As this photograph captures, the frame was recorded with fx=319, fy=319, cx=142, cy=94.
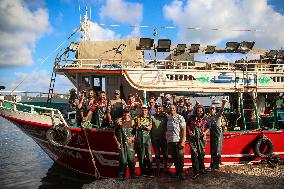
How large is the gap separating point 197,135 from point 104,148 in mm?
3123

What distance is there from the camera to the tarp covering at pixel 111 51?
13.3 m

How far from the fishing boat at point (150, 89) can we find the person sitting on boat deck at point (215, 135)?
24.6 inches

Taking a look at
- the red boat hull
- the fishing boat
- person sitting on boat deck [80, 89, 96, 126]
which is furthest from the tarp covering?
the red boat hull

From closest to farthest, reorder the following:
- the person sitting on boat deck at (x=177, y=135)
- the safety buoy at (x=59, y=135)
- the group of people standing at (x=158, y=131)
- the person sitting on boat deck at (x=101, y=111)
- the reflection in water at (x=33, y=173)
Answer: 1. the person sitting on boat deck at (x=177, y=135)
2. the group of people standing at (x=158, y=131)
3. the person sitting on boat deck at (x=101, y=111)
4. the safety buoy at (x=59, y=135)
5. the reflection in water at (x=33, y=173)

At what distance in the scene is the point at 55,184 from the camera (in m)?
12.0

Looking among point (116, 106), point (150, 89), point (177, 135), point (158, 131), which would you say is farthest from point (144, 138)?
point (150, 89)

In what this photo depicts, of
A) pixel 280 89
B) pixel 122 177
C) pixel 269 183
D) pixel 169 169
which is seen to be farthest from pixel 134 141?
pixel 280 89

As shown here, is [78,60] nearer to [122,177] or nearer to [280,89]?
[122,177]

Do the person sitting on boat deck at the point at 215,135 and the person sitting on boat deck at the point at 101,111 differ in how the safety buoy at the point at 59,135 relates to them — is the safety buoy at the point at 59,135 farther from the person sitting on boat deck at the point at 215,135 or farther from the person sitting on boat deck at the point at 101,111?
the person sitting on boat deck at the point at 215,135

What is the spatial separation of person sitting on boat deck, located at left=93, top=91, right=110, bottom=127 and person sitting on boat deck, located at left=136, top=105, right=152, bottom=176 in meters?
1.53

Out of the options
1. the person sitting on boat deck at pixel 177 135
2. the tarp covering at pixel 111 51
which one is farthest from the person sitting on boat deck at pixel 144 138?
the tarp covering at pixel 111 51

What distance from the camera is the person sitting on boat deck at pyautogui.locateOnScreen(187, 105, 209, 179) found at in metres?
9.08

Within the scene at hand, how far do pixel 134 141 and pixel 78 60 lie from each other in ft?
15.8

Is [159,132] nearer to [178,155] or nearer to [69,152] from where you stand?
[178,155]
